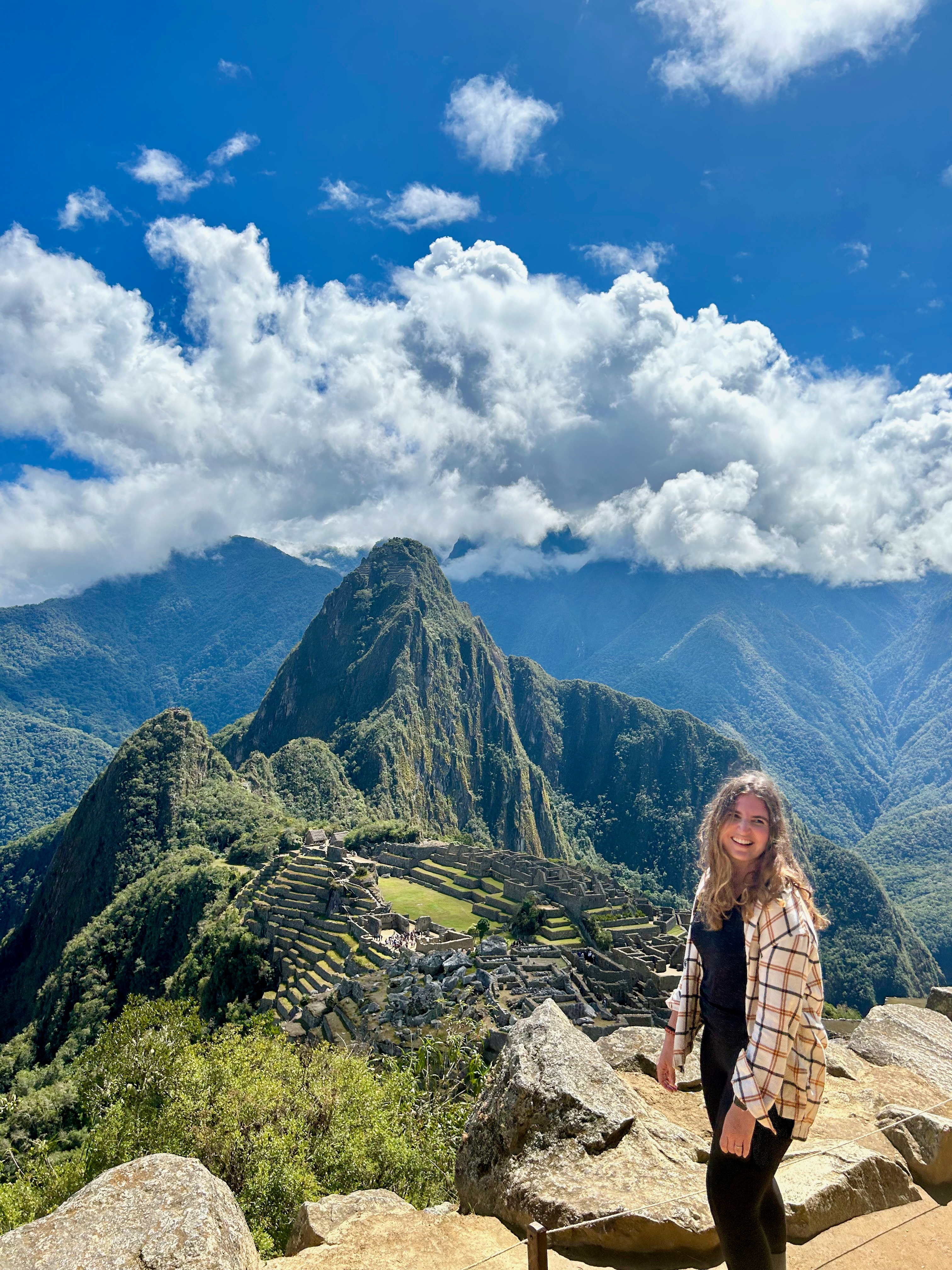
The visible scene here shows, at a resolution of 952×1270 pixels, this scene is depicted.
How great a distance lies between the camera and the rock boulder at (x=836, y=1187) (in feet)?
17.7

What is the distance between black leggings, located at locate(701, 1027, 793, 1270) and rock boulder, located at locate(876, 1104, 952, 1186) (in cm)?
293

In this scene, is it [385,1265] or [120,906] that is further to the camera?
[120,906]

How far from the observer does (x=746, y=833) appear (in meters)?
4.14

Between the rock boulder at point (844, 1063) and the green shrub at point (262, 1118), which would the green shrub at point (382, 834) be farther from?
the rock boulder at point (844, 1063)

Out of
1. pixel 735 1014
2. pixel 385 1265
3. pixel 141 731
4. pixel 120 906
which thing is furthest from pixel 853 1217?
Answer: pixel 141 731

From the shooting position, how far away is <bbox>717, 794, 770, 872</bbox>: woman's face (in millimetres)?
4109

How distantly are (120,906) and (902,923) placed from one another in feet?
385

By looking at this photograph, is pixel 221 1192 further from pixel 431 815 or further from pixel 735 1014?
pixel 431 815

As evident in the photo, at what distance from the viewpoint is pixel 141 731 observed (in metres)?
94.4

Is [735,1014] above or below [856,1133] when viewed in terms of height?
above

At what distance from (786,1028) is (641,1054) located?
21.6 ft

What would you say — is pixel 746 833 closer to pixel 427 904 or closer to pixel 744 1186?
pixel 744 1186

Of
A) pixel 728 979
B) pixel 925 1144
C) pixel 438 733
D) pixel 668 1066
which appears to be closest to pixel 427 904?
pixel 925 1144

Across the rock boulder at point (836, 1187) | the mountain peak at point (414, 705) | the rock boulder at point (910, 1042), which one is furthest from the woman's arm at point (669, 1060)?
the mountain peak at point (414, 705)
